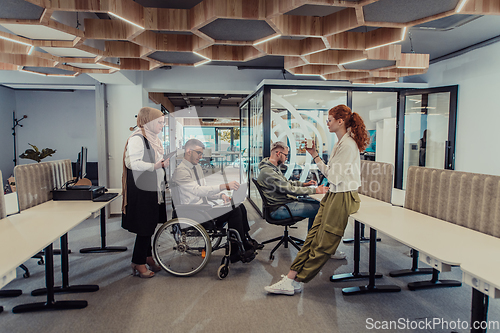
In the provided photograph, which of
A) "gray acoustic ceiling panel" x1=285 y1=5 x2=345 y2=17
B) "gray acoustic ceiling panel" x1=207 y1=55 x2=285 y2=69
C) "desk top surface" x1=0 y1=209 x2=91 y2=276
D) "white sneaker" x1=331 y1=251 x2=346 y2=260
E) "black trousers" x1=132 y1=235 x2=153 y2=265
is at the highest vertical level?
"gray acoustic ceiling panel" x1=285 y1=5 x2=345 y2=17

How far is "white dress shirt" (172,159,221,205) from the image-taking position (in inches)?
115

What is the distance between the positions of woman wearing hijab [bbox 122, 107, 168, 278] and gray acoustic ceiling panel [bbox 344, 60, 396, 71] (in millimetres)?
2422

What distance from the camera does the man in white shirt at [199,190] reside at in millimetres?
2926

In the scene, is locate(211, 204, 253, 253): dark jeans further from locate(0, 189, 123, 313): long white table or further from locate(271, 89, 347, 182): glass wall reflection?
locate(271, 89, 347, 182): glass wall reflection

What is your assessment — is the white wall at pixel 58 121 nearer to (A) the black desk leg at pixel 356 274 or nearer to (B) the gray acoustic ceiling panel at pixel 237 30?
(B) the gray acoustic ceiling panel at pixel 237 30

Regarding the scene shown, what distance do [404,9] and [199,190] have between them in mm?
2282

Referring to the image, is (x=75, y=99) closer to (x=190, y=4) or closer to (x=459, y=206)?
(x=190, y=4)

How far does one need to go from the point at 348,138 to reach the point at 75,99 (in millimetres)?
8078

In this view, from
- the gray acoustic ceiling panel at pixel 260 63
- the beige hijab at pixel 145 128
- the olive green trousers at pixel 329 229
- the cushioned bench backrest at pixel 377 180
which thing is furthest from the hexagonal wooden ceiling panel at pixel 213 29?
the gray acoustic ceiling panel at pixel 260 63

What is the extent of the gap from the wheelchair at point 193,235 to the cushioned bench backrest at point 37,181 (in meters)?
1.24

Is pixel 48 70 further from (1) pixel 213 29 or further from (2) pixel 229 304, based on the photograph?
(2) pixel 229 304

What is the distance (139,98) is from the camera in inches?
218

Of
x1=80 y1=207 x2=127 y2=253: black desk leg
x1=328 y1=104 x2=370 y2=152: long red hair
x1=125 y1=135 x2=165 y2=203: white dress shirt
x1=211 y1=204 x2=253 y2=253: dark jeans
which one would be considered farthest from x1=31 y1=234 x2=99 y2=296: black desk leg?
x1=328 y1=104 x2=370 y2=152: long red hair

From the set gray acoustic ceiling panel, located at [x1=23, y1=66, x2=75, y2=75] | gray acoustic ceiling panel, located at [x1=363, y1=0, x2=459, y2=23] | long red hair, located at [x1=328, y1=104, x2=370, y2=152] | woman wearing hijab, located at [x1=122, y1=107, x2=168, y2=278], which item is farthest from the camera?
gray acoustic ceiling panel, located at [x1=23, y1=66, x2=75, y2=75]
